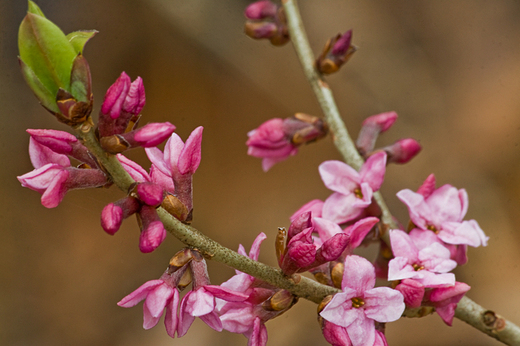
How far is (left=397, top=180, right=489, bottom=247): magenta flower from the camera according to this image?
923mm

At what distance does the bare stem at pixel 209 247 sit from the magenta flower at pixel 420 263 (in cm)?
12

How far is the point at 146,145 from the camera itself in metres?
0.63

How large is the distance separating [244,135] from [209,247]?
5.80 ft

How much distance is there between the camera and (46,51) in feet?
1.87

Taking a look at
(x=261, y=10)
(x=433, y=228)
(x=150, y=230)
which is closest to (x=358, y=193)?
(x=433, y=228)

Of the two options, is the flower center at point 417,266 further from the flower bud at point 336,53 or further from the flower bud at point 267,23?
the flower bud at point 267,23

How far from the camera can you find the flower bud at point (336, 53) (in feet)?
3.90

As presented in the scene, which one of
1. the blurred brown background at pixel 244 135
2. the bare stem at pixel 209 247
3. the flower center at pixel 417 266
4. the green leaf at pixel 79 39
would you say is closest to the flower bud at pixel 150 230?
the bare stem at pixel 209 247

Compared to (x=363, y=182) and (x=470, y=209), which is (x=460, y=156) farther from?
(x=363, y=182)

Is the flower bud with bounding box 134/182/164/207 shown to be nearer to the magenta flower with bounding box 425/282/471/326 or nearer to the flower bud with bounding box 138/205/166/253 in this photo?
the flower bud with bounding box 138/205/166/253

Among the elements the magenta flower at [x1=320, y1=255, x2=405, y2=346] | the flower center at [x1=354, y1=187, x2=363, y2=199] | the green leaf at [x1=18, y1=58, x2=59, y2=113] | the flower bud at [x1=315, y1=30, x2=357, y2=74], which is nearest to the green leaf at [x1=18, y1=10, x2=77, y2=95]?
the green leaf at [x1=18, y1=58, x2=59, y2=113]

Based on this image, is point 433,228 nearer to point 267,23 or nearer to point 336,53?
point 336,53

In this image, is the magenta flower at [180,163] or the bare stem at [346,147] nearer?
the magenta flower at [180,163]

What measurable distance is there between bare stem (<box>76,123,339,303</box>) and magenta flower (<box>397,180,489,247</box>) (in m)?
0.29
